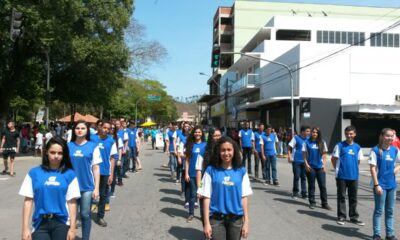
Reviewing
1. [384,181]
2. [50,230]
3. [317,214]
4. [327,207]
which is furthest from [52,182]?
[327,207]

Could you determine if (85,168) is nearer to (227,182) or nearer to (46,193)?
(46,193)

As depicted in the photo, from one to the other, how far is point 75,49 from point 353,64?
19.2 metres

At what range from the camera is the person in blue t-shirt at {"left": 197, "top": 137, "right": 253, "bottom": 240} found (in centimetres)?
439

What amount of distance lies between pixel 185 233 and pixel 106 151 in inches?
74.9

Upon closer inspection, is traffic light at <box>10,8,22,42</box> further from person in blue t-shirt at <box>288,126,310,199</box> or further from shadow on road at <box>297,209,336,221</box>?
shadow on road at <box>297,209,336,221</box>

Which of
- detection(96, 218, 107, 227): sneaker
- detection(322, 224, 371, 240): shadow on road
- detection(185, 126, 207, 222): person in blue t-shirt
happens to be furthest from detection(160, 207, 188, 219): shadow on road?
detection(322, 224, 371, 240): shadow on road

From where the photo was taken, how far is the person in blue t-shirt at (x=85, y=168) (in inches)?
242

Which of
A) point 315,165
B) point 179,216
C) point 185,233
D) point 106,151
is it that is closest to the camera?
point 185,233

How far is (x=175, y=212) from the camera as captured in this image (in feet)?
30.0

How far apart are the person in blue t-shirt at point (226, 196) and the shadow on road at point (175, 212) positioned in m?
4.33

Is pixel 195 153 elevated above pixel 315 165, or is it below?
above

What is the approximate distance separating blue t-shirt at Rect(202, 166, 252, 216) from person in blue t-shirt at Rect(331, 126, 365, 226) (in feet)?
14.3

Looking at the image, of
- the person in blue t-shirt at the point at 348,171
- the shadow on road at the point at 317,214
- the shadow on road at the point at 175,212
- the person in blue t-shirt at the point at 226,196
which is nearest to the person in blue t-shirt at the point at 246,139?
the shadow on road at the point at 317,214

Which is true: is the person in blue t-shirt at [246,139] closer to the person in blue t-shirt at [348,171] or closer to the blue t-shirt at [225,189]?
the person in blue t-shirt at [348,171]
